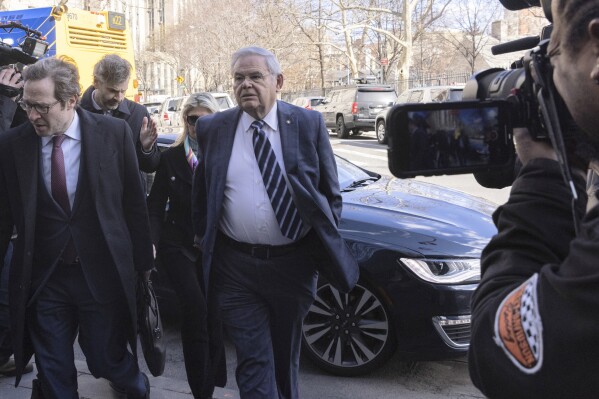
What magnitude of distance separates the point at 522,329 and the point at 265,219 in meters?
2.13

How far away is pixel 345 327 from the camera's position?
14.5 ft

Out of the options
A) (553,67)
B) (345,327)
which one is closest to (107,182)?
(345,327)

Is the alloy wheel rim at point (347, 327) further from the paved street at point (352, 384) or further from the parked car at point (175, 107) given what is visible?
the parked car at point (175, 107)

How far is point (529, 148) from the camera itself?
49.5 inches

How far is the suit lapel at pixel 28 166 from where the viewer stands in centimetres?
320

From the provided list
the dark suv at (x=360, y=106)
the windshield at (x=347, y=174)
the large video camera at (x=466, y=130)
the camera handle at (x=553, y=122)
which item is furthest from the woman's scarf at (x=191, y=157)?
the dark suv at (x=360, y=106)

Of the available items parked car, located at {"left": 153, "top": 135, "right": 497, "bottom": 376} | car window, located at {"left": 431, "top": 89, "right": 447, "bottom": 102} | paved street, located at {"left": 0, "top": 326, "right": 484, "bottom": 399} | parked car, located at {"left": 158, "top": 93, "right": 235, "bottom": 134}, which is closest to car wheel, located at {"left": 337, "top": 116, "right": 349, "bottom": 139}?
parked car, located at {"left": 158, "top": 93, "right": 235, "bottom": 134}

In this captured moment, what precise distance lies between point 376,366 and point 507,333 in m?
3.38

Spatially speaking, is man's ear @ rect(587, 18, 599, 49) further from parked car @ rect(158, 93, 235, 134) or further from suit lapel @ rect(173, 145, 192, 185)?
parked car @ rect(158, 93, 235, 134)

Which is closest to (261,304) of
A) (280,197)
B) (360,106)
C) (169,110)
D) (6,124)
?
(280,197)

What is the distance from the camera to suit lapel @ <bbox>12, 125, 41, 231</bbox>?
3.20m

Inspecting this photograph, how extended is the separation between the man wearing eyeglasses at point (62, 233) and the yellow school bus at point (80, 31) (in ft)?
36.8

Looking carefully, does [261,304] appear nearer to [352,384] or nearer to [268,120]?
[268,120]

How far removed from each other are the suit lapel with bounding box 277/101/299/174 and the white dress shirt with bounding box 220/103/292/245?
29 mm
